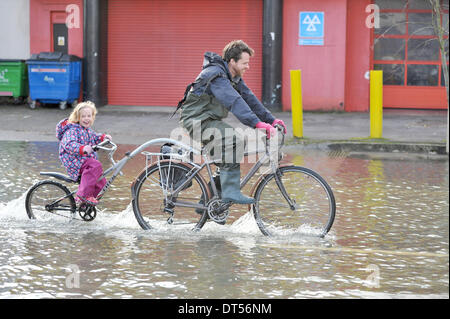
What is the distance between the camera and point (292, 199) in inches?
277

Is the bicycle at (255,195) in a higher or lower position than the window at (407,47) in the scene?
lower

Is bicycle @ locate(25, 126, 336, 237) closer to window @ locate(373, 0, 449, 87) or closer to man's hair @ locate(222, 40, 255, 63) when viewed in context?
man's hair @ locate(222, 40, 255, 63)

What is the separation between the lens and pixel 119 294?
17.7 ft

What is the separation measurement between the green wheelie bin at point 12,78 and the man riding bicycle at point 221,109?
43.5 ft

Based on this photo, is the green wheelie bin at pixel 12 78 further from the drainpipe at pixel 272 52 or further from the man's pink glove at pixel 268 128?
the man's pink glove at pixel 268 128

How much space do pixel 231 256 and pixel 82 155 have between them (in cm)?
176

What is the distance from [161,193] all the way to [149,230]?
0.34m

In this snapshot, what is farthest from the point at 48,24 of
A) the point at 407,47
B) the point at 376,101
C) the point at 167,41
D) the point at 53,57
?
the point at 376,101

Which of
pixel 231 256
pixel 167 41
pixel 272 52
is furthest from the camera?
pixel 167 41

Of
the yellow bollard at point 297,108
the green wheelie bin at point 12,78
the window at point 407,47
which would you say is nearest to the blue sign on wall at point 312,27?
the window at point 407,47

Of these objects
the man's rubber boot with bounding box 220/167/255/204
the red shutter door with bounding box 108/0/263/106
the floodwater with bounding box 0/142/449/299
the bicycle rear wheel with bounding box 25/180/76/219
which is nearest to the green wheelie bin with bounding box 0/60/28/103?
the red shutter door with bounding box 108/0/263/106

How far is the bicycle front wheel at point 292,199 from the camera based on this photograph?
7023 millimetres

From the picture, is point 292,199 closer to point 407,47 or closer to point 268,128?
point 268,128
